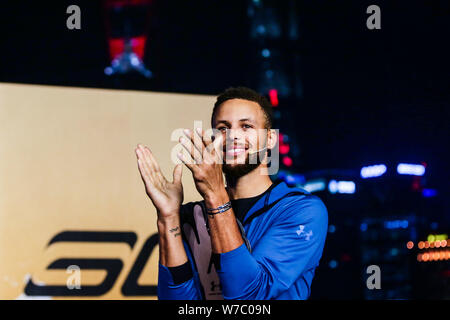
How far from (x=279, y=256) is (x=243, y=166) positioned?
14.1 inches

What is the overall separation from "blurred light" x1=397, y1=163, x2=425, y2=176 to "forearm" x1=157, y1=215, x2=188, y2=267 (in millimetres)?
15768

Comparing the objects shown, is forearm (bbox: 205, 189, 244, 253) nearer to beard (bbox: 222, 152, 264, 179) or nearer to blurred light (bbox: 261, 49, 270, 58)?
beard (bbox: 222, 152, 264, 179)

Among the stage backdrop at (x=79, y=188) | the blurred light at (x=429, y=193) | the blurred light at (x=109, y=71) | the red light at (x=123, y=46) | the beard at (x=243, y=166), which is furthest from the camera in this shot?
the blurred light at (x=429, y=193)

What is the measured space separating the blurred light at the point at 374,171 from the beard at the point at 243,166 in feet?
49.7

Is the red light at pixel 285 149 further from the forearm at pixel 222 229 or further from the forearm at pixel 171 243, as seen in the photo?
the forearm at pixel 222 229

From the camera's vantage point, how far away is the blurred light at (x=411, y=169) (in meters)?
16.2

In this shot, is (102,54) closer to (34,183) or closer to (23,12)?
(23,12)

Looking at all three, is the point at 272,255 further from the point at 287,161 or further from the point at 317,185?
the point at 317,185

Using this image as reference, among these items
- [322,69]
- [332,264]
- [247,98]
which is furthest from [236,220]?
[322,69]

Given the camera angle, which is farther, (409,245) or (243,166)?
(409,245)

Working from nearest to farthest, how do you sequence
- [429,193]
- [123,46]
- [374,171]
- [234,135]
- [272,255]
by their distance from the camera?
[272,255] < [234,135] < [123,46] < [374,171] < [429,193]

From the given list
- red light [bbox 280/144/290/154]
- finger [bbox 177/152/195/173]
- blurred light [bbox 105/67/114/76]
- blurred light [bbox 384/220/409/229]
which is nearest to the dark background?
blurred light [bbox 105/67/114/76]

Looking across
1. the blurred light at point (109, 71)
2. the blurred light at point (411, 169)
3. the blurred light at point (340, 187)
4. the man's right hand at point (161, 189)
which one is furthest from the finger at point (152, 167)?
the blurred light at point (411, 169)

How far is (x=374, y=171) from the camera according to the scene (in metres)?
16.1
